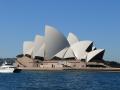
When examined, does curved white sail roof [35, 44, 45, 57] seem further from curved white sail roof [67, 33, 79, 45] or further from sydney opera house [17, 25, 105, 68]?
curved white sail roof [67, 33, 79, 45]

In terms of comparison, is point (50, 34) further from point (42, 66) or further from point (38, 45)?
point (42, 66)

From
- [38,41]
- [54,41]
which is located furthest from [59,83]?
[38,41]

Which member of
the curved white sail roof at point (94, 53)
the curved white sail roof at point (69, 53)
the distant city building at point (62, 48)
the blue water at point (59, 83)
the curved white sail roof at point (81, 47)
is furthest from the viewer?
the curved white sail roof at point (69, 53)

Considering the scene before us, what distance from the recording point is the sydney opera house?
Result: 8950 cm

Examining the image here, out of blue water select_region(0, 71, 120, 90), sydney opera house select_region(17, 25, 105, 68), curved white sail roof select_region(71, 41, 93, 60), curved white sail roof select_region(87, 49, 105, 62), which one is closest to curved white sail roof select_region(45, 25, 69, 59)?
sydney opera house select_region(17, 25, 105, 68)

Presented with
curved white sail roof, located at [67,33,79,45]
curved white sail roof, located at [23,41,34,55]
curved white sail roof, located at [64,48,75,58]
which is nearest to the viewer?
curved white sail roof, located at [64,48,75,58]

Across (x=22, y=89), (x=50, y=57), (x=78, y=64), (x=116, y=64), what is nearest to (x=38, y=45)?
(x=50, y=57)

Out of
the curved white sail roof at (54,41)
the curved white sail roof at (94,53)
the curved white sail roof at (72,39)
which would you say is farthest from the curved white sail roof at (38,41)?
the curved white sail roof at (94,53)

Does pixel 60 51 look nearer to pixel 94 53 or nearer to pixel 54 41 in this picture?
pixel 54 41

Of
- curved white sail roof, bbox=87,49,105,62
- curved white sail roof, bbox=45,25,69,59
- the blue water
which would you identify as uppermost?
curved white sail roof, bbox=45,25,69,59

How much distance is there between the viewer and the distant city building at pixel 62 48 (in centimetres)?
8875

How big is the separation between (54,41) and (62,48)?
3879 mm

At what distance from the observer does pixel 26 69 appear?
101062mm

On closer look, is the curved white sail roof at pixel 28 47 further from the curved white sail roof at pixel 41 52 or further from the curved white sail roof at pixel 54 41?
the curved white sail roof at pixel 54 41
